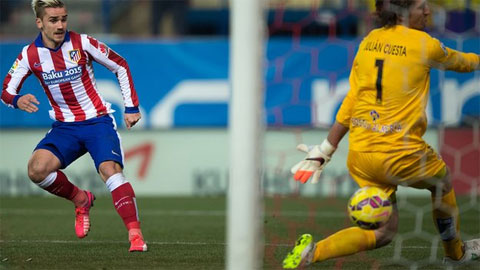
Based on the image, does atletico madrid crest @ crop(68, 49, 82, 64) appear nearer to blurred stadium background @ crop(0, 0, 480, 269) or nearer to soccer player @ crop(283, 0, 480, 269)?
soccer player @ crop(283, 0, 480, 269)

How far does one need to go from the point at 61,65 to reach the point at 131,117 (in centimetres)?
62

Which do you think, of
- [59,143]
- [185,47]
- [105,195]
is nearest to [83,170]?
[105,195]

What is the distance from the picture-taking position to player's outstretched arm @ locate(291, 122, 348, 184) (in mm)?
5180

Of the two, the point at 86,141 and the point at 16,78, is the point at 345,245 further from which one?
the point at 16,78

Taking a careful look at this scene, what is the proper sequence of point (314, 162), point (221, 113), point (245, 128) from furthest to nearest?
point (221, 113), point (314, 162), point (245, 128)

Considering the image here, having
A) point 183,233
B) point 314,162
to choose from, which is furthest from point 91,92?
point 314,162

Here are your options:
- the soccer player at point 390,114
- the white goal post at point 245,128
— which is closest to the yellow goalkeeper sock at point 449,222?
the soccer player at point 390,114

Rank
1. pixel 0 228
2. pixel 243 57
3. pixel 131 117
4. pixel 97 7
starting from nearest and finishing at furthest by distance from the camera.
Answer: pixel 243 57 < pixel 131 117 < pixel 0 228 < pixel 97 7

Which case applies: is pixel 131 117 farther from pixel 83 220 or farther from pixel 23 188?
pixel 23 188

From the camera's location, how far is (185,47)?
11562 mm

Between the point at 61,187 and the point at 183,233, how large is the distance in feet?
4.36

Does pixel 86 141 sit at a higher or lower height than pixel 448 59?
lower

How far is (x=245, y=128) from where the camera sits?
394cm

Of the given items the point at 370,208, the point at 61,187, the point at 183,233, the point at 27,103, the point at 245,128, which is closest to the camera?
the point at 245,128
